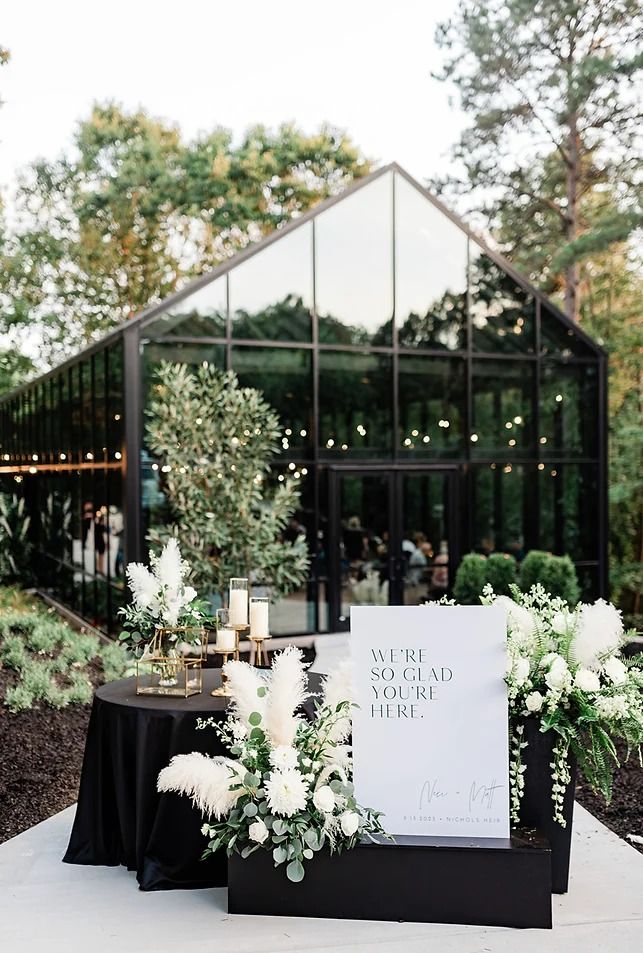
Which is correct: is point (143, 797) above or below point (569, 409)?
below

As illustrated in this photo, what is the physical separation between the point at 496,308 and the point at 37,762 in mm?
8242

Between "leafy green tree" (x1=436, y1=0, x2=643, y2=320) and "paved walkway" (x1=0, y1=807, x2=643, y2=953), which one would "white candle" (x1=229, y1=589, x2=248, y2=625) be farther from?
"leafy green tree" (x1=436, y1=0, x2=643, y2=320)

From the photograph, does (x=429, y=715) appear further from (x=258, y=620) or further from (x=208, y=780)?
(x=258, y=620)

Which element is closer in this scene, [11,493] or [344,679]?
[344,679]

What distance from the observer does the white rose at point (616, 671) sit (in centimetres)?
374

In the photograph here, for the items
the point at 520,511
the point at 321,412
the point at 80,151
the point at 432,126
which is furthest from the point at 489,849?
the point at 80,151

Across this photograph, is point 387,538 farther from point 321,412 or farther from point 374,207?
point 374,207

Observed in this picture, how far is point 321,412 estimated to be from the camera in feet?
36.5

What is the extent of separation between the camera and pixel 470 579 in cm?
1090

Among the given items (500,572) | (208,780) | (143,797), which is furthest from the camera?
(500,572)

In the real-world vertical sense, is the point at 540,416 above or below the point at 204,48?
below

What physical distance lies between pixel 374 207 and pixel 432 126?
13.3 meters

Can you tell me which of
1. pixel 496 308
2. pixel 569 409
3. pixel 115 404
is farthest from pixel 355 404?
pixel 569 409

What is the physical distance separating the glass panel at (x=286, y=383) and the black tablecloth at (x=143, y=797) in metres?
6.54
